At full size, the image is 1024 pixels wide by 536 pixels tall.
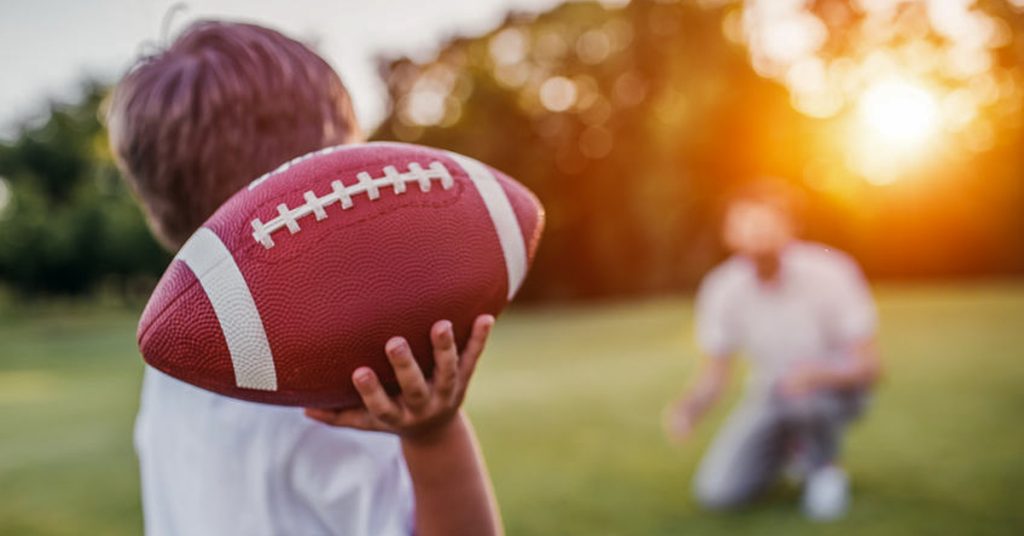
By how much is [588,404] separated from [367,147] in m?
6.69

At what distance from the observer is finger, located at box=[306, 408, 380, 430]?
4.21 feet

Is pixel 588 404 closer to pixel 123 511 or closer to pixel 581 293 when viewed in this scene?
pixel 123 511

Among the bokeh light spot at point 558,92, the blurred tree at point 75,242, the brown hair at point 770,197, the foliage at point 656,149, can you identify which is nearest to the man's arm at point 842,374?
the brown hair at point 770,197

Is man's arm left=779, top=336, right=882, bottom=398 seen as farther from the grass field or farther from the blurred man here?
the grass field

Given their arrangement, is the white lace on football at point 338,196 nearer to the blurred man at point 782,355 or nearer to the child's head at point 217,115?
the child's head at point 217,115

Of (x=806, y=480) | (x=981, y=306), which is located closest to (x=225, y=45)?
(x=806, y=480)

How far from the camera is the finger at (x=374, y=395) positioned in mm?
1222

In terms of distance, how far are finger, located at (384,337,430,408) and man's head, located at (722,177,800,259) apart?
338cm

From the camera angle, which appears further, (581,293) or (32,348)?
(581,293)

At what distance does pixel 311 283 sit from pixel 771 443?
3.78 m

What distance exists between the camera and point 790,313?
4.55 meters

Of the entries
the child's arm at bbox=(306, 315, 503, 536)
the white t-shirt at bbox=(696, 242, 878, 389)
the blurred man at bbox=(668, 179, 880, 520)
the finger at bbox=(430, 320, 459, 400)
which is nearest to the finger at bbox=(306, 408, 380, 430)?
the child's arm at bbox=(306, 315, 503, 536)

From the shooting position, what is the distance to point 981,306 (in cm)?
1418

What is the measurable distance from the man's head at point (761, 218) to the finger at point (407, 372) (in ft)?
11.1
